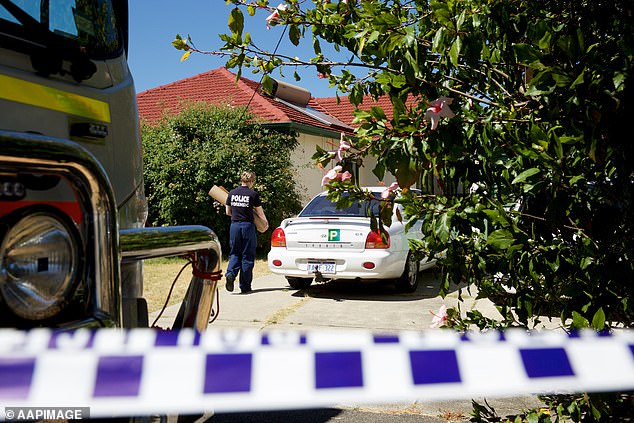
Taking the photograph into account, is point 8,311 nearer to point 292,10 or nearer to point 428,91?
point 428,91

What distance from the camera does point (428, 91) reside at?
239cm

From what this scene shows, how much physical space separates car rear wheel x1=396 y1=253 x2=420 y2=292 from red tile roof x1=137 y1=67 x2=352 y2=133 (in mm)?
7367

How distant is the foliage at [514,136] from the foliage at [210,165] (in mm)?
10902

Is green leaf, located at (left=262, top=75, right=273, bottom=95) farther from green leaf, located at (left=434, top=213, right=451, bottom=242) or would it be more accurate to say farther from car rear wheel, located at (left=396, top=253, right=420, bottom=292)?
car rear wheel, located at (left=396, top=253, right=420, bottom=292)

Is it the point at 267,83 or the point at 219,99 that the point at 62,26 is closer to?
the point at 267,83

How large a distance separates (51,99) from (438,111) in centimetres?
140

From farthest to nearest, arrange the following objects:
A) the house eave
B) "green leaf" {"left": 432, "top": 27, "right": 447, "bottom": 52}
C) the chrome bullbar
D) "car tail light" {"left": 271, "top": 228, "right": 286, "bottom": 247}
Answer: the house eave < "car tail light" {"left": 271, "top": 228, "right": 286, "bottom": 247} < "green leaf" {"left": 432, "top": 27, "right": 447, "bottom": 52} < the chrome bullbar

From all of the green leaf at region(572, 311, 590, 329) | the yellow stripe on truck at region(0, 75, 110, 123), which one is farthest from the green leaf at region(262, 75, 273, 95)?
the green leaf at region(572, 311, 590, 329)

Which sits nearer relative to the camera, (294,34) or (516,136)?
(516,136)

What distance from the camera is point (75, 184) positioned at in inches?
59.8

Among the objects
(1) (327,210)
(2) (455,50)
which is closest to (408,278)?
(1) (327,210)

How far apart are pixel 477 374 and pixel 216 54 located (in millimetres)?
2139

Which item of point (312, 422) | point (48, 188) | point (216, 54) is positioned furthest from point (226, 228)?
point (48, 188)

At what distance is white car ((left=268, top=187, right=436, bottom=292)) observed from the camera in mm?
8219
